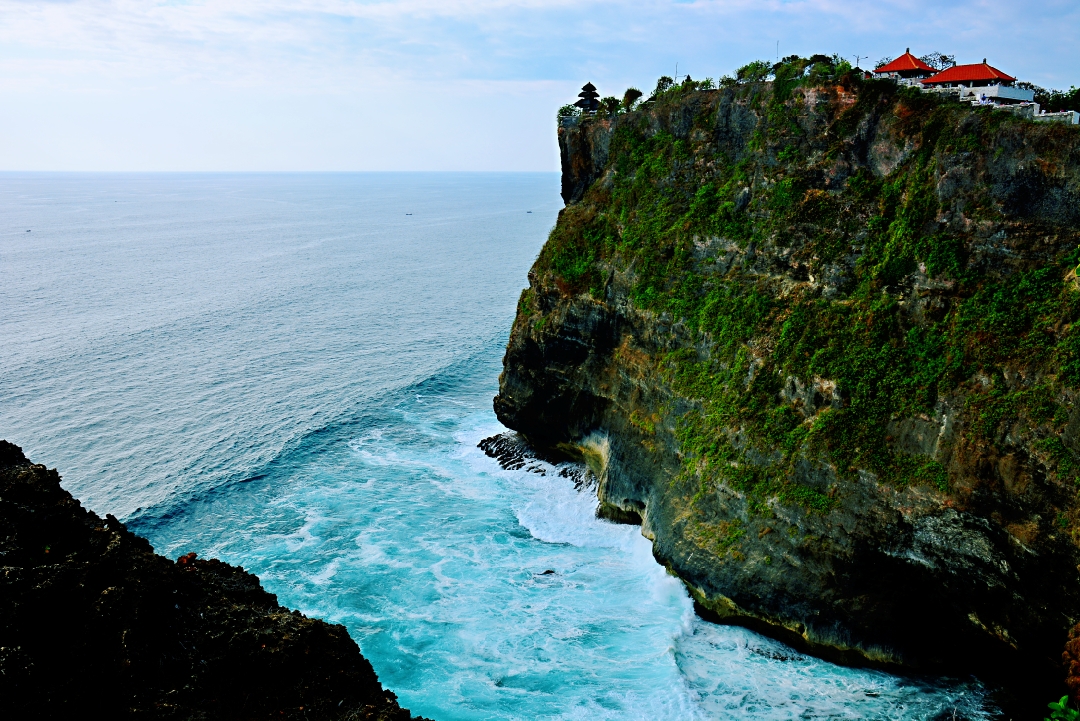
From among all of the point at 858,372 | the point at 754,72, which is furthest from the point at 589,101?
the point at 858,372

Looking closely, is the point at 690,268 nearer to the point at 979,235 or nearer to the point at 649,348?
the point at 649,348

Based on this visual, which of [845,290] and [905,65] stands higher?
[905,65]

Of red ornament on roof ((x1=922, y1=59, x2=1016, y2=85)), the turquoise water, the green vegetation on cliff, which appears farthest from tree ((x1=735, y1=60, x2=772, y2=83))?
the turquoise water

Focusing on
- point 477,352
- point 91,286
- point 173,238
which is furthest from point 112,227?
point 477,352

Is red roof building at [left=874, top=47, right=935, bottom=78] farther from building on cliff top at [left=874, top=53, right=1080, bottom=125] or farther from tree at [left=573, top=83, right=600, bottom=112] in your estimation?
tree at [left=573, top=83, right=600, bottom=112]

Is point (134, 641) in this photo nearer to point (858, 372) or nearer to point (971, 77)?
point (858, 372)

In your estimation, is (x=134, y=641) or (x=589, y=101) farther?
(x=589, y=101)
